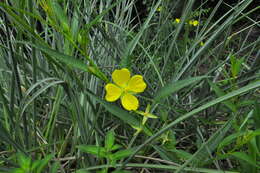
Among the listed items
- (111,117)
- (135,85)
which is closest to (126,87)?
(135,85)

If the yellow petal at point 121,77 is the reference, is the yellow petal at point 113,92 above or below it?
below

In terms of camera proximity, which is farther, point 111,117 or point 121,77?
point 111,117

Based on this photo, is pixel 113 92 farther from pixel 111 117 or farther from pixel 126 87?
pixel 111 117

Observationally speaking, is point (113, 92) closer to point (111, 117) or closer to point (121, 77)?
point (121, 77)

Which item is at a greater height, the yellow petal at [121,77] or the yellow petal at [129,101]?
the yellow petal at [121,77]

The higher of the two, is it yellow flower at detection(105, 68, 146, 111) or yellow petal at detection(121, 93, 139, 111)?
yellow flower at detection(105, 68, 146, 111)

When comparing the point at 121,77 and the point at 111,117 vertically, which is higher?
the point at 121,77
